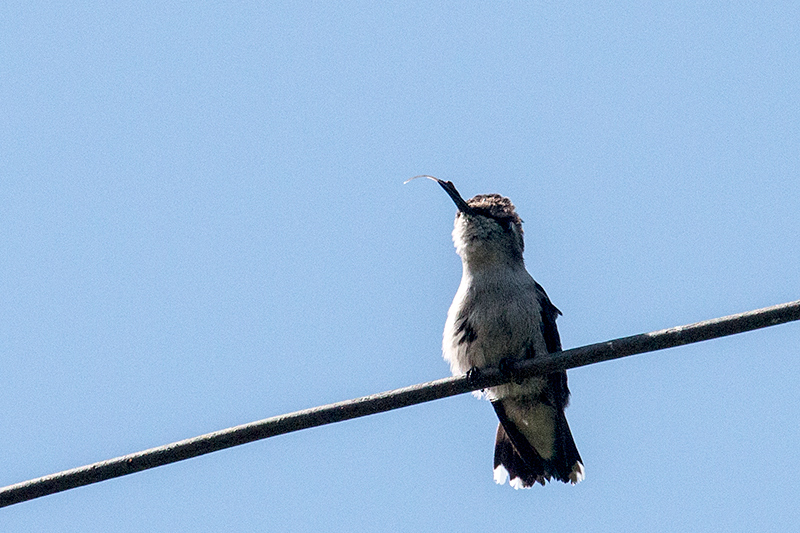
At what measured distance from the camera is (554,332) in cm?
862

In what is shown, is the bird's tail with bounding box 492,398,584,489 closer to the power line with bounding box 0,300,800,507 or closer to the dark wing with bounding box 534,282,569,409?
the dark wing with bounding box 534,282,569,409

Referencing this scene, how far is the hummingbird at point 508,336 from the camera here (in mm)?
8273

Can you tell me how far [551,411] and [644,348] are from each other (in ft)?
13.4

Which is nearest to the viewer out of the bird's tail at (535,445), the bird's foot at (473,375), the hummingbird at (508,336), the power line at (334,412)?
the power line at (334,412)

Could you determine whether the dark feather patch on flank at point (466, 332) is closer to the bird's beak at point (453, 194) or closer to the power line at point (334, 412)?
the bird's beak at point (453, 194)

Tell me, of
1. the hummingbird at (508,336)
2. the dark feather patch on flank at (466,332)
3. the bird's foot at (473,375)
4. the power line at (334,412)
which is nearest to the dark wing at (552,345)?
the hummingbird at (508,336)

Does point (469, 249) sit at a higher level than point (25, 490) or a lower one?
higher

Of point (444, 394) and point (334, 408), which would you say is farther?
point (444, 394)

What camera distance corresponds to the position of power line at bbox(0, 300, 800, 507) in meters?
4.30

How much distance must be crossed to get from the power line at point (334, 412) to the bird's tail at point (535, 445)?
3.83 metres

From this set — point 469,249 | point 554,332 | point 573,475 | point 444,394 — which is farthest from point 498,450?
point 444,394

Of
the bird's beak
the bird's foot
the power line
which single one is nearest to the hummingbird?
the bird's beak

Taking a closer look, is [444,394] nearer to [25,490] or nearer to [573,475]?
[25,490]

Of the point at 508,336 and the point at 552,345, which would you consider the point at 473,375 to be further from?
the point at 552,345
